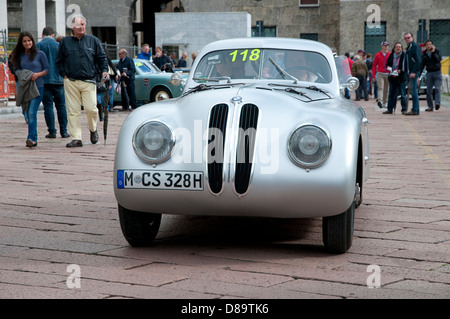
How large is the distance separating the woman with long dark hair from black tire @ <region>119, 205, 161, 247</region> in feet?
22.5

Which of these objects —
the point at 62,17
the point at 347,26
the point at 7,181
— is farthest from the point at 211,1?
the point at 7,181

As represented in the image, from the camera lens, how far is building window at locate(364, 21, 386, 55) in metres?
45.6

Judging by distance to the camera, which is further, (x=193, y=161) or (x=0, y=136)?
(x=0, y=136)

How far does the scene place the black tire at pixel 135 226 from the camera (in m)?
4.94

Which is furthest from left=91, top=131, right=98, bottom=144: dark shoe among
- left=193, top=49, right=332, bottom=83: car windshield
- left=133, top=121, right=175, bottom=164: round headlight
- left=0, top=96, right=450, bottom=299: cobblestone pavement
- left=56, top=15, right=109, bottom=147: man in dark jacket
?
left=133, top=121, right=175, bottom=164: round headlight

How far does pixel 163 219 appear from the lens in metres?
6.06

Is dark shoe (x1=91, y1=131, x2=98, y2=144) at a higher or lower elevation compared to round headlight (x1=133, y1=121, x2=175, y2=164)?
lower

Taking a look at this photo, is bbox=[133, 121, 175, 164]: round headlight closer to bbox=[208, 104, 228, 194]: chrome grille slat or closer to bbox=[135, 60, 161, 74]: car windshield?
bbox=[208, 104, 228, 194]: chrome grille slat

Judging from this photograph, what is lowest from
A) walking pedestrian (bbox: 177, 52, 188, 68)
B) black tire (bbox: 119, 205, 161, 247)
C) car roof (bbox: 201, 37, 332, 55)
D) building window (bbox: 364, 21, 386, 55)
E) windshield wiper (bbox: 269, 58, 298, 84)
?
black tire (bbox: 119, 205, 161, 247)

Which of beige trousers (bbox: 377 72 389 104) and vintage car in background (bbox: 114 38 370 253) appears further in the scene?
beige trousers (bbox: 377 72 389 104)

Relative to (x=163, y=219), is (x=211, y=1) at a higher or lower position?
higher
